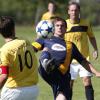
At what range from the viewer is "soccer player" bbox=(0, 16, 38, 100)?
6945 mm

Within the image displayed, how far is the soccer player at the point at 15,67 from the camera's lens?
273 inches

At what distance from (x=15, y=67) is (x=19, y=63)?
0.07 m

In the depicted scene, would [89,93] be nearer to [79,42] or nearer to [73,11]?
[79,42]

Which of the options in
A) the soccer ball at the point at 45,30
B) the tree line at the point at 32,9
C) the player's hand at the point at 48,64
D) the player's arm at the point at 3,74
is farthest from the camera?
the tree line at the point at 32,9

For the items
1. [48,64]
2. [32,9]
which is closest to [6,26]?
[48,64]

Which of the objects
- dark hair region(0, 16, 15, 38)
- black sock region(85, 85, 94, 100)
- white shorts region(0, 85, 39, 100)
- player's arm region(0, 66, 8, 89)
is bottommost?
black sock region(85, 85, 94, 100)

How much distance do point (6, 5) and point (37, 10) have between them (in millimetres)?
4961

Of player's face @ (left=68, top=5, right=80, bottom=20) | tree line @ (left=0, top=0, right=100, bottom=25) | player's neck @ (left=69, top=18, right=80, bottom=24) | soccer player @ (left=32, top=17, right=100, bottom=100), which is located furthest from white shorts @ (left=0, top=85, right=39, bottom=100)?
tree line @ (left=0, top=0, right=100, bottom=25)

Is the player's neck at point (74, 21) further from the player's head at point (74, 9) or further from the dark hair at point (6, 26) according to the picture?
the dark hair at point (6, 26)

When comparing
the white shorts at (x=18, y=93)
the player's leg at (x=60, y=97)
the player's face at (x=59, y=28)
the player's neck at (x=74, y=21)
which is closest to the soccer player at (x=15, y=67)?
the white shorts at (x=18, y=93)

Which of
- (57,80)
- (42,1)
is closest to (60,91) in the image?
(57,80)

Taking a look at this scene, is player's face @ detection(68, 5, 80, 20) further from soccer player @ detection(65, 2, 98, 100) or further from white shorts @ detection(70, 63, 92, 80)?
white shorts @ detection(70, 63, 92, 80)

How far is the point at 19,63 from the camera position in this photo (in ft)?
23.1

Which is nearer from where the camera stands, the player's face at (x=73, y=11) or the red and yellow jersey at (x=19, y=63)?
the red and yellow jersey at (x=19, y=63)
